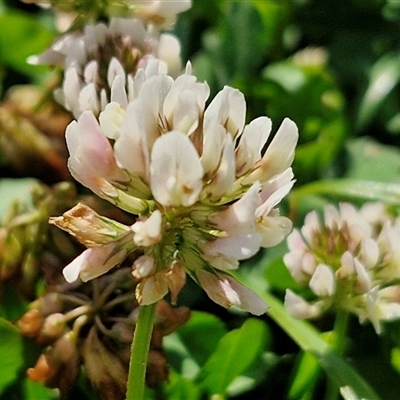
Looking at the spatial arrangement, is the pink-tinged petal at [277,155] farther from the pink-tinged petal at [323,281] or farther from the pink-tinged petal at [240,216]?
the pink-tinged petal at [323,281]

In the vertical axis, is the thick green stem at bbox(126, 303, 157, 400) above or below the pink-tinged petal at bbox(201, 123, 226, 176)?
below

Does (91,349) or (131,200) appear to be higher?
(131,200)

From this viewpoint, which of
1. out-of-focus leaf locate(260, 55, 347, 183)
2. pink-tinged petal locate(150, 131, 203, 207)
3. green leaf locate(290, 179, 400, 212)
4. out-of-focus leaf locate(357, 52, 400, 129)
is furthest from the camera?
out-of-focus leaf locate(357, 52, 400, 129)

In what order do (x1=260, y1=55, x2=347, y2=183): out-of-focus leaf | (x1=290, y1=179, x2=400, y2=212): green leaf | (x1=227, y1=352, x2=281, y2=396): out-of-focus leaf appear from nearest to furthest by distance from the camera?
(x1=227, y1=352, x2=281, y2=396): out-of-focus leaf
(x1=290, y1=179, x2=400, y2=212): green leaf
(x1=260, y1=55, x2=347, y2=183): out-of-focus leaf

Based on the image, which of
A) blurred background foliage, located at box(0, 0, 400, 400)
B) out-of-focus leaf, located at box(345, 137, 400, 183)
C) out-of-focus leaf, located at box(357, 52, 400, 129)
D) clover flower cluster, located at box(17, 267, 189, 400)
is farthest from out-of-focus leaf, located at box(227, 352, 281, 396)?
out-of-focus leaf, located at box(357, 52, 400, 129)

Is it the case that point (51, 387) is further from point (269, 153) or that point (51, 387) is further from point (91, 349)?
point (269, 153)

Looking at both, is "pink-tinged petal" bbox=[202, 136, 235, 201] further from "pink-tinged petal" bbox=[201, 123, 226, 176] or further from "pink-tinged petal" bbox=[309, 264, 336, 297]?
"pink-tinged petal" bbox=[309, 264, 336, 297]

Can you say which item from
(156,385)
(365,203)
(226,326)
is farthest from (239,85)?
(156,385)
